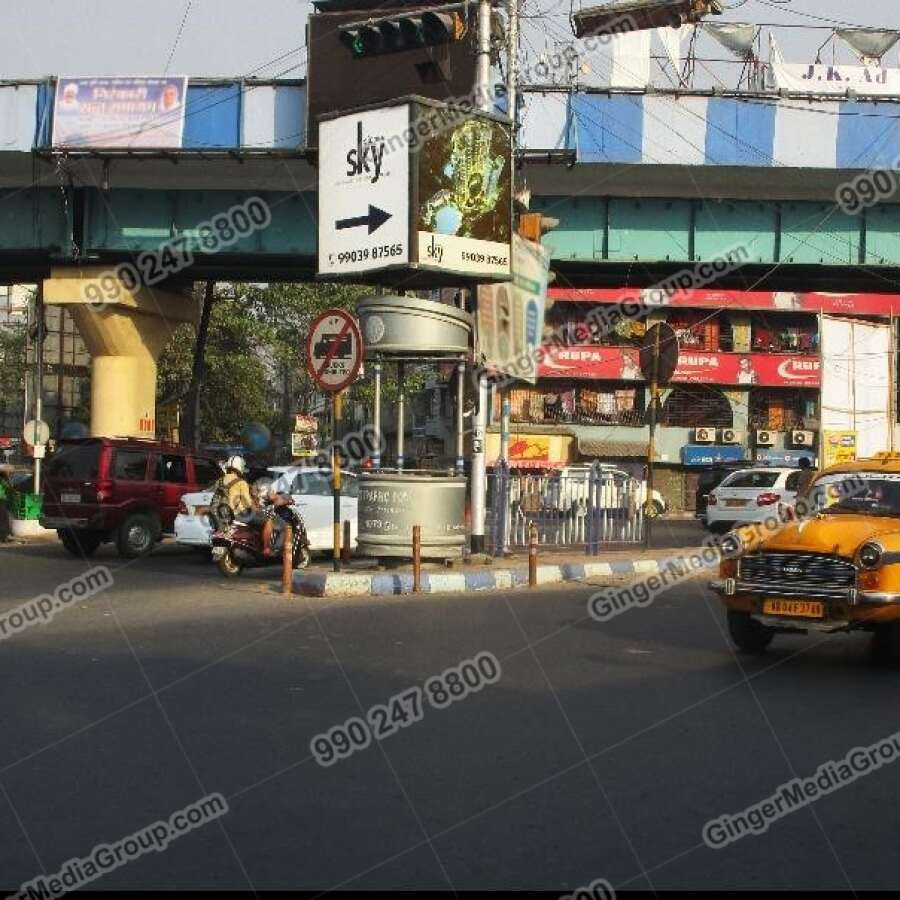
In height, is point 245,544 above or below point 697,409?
below

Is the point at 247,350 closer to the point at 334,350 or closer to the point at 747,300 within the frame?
the point at 747,300

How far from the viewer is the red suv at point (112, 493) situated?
69.9 feet

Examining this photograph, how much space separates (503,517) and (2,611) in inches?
323

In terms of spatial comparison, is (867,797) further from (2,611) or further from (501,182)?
(501,182)

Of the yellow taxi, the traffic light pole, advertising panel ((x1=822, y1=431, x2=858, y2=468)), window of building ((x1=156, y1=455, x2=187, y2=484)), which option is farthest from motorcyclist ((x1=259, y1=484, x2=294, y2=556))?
advertising panel ((x1=822, y1=431, x2=858, y2=468))

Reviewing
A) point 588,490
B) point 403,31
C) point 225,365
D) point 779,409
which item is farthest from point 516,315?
point 779,409

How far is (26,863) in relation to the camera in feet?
16.7

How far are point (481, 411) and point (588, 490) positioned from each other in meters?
2.43

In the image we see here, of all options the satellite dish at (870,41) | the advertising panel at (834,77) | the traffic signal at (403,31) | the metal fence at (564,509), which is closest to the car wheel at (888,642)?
the metal fence at (564,509)

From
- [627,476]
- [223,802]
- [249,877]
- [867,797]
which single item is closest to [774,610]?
[867,797]

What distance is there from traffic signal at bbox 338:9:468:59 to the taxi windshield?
32.6 ft

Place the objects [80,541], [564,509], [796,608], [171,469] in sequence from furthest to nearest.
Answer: [171,469] < [80,541] < [564,509] < [796,608]

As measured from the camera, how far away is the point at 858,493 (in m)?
11.0

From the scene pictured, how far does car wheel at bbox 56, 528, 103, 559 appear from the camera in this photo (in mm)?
22125
